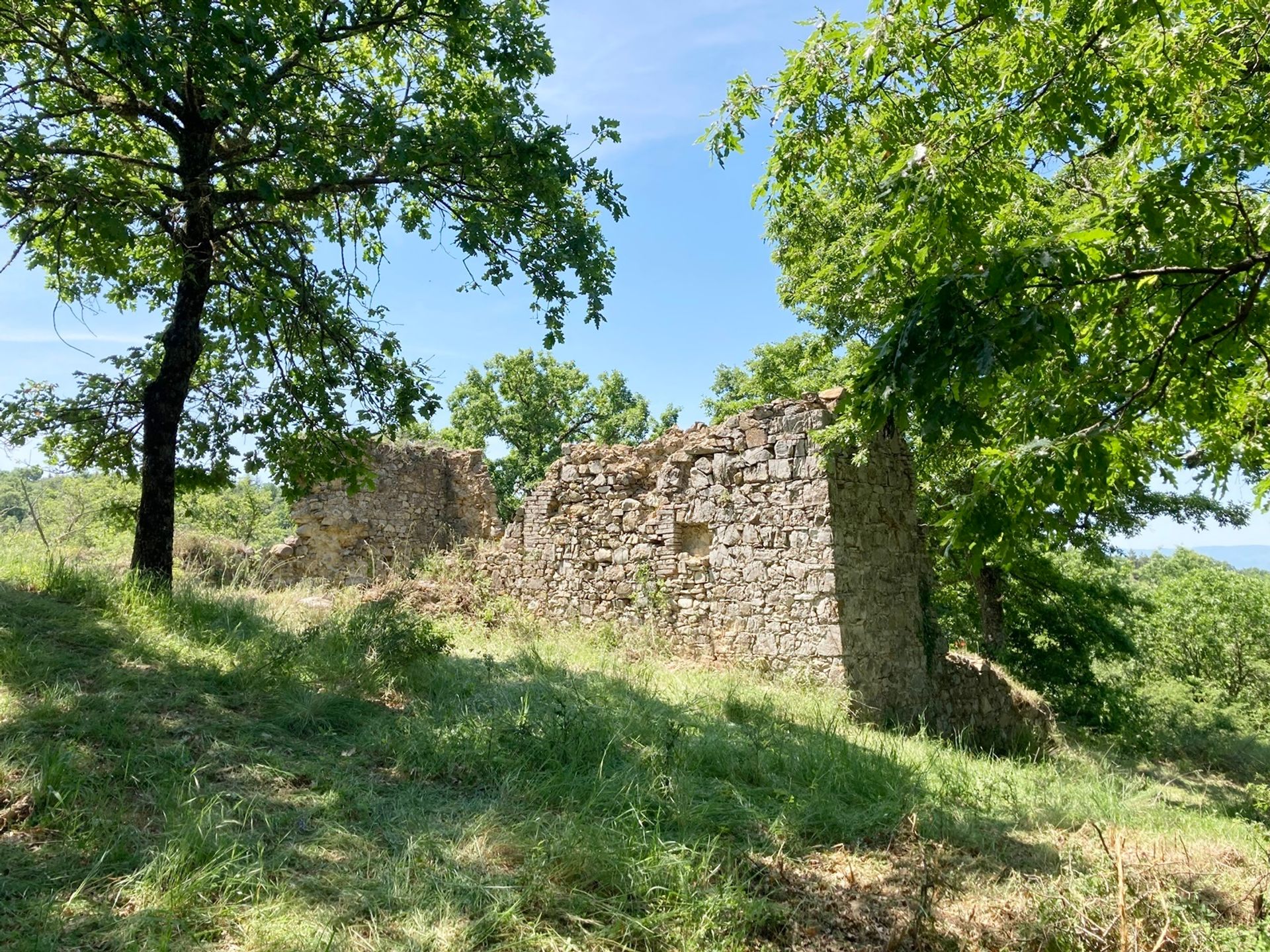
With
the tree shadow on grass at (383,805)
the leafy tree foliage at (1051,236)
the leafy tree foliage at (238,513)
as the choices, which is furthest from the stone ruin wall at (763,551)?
the leafy tree foliage at (238,513)

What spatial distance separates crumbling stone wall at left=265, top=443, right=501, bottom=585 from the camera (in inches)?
527

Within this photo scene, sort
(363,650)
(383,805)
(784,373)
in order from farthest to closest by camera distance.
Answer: (784,373) < (363,650) < (383,805)

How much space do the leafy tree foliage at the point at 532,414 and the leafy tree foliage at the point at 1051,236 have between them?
21039mm

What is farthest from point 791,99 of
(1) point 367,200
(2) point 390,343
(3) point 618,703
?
(3) point 618,703

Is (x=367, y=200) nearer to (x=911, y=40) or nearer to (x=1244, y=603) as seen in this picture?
(x=911, y=40)

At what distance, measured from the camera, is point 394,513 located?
1449 centimetres

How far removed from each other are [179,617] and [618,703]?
362 cm

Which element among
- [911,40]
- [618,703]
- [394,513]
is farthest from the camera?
[394,513]

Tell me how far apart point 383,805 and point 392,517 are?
36.7ft

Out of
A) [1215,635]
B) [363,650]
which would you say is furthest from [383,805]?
[1215,635]

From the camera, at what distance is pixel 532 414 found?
27734 millimetres

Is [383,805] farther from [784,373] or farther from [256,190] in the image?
[784,373]

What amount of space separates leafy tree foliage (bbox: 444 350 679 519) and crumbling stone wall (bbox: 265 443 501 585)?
1039 cm

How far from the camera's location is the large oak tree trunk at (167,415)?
664 cm
